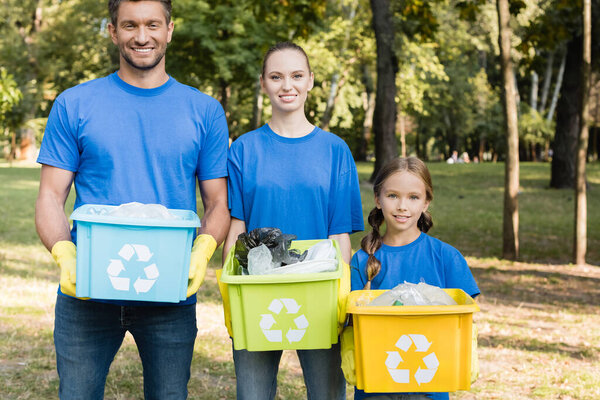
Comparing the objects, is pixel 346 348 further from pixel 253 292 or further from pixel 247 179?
pixel 247 179

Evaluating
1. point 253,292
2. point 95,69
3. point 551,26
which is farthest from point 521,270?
point 95,69

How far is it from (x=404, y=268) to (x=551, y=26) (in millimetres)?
8766

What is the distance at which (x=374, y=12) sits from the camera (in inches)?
543

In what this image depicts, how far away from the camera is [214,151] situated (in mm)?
2715

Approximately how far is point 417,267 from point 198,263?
98cm

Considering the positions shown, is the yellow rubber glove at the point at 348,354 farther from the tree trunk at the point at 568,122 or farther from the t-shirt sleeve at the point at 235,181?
the tree trunk at the point at 568,122

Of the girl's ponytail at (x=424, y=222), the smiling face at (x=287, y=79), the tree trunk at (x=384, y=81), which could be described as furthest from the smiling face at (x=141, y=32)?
the tree trunk at (x=384, y=81)

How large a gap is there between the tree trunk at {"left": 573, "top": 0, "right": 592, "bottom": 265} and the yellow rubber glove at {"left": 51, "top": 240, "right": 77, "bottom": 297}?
7.66 m

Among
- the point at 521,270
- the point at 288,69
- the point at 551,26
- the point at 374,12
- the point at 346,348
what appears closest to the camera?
the point at 346,348

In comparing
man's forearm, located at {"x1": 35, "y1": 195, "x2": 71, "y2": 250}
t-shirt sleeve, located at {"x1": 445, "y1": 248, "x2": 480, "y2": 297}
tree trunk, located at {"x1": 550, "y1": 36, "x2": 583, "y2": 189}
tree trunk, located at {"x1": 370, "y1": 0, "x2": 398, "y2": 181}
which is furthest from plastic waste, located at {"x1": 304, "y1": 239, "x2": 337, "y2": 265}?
tree trunk, located at {"x1": 550, "y1": 36, "x2": 583, "y2": 189}

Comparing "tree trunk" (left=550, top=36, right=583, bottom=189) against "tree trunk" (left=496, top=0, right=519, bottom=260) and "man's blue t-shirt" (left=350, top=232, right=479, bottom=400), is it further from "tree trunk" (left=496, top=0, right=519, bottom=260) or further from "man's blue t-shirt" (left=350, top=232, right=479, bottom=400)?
"man's blue t-shirt" (left=350, top=232, right=479, bottom=400)

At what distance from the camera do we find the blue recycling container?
2.29 meters

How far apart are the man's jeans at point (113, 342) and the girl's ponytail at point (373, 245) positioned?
2.41 feet

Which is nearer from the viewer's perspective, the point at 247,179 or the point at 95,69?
the point at 247,179
